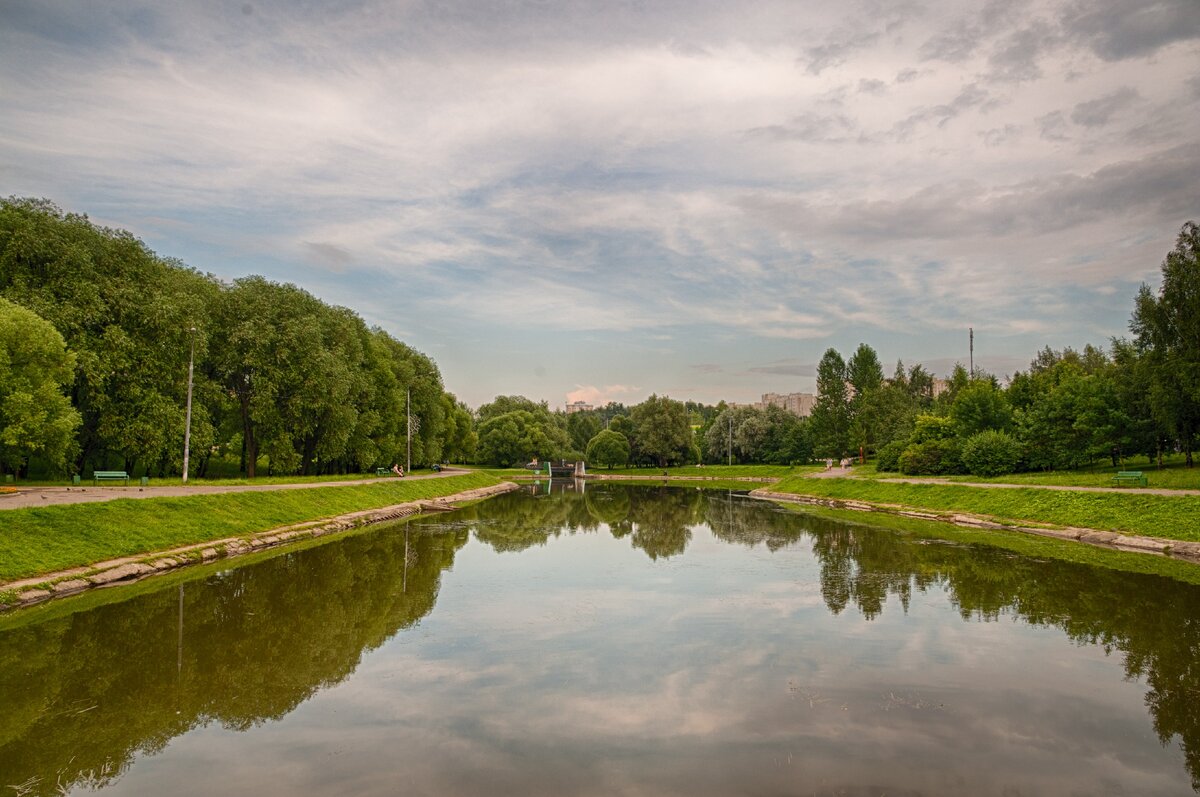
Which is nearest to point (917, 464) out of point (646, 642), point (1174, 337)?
point (1174, 337)

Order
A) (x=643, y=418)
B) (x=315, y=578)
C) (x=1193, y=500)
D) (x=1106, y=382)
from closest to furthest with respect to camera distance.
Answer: (x=315, y=578)
(x=1193, y=500)
(x=1106, y=382)
(x=643, y=418)

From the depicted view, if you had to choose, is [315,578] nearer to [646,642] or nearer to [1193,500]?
[646,642]

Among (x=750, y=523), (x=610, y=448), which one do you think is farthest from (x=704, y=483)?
(x=750, y=523)

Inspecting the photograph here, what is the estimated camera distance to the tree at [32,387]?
95.9 ft

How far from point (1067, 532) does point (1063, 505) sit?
3447mm

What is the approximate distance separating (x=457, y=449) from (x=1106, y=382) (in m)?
79.0

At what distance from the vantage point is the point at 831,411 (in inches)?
3671

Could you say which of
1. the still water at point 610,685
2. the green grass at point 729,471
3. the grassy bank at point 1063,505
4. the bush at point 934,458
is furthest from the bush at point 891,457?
the still water at point 610,685

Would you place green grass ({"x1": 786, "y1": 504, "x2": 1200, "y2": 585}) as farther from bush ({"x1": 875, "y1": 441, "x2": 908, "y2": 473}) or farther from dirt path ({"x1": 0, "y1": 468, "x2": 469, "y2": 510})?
dirt path ({"x1": 0, "y1": 468, "x2": 469, "y2": 510})

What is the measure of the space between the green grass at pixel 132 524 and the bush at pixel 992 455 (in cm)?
4378

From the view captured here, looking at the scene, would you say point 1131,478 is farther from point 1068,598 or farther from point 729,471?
point 729,471

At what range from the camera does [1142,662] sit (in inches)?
519

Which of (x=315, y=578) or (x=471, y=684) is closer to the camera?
(x=471, y=684)

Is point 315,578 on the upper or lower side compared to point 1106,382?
lower
